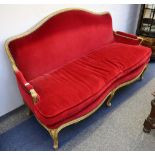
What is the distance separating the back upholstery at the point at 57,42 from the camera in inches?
68.8

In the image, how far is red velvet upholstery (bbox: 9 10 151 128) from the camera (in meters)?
1.55

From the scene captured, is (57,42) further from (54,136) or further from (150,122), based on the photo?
(150,122)

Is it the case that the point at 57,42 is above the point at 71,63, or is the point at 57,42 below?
above

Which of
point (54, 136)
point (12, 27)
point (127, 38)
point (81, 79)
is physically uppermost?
point (12, 27)

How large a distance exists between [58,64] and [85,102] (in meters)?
0.63

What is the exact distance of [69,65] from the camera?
2070 mm

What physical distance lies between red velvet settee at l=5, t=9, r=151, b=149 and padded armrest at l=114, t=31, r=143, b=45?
0.45 feet

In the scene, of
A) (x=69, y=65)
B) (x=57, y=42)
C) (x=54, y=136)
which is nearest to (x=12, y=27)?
(x=57, y=42)

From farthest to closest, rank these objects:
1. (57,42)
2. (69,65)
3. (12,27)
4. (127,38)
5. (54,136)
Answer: (127,38), (69,65), (57,42), (12,27), (54,136)

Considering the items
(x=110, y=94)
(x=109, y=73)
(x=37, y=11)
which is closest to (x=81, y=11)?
(x=37, y=11)

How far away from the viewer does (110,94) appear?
2029mm

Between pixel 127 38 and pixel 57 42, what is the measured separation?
1.19 m

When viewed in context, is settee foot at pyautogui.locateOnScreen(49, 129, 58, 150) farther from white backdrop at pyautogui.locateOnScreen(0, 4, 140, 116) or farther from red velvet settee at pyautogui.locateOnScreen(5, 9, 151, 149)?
white backdrop at pyautogui.locateOnScreen(0, 4, 140, 116)

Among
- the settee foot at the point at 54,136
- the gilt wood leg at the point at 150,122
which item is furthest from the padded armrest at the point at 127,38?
the settee foot at the point at 54,136
